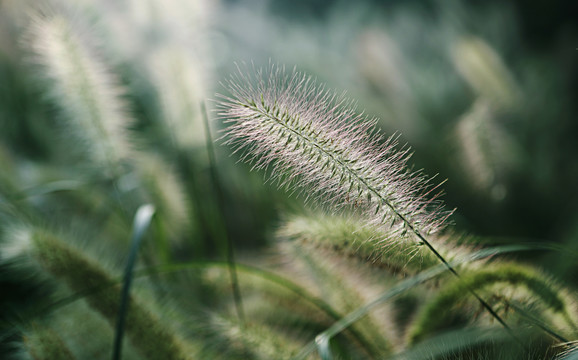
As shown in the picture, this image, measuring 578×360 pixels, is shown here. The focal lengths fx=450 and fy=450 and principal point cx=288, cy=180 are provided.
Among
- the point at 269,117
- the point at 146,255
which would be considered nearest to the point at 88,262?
the point at 146,255

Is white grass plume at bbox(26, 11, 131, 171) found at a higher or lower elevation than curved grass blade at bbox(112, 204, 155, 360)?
higher

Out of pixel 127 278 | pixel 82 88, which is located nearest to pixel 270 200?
pixel 82 88

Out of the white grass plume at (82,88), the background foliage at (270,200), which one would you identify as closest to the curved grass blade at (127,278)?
the background foliage at (270,200)

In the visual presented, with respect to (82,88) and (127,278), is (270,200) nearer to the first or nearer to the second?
(82,88)

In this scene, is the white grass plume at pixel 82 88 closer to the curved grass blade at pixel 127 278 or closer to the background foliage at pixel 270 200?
the background foliage at pixel 270 200

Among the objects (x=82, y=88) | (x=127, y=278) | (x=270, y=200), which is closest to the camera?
(x=127, y=278)

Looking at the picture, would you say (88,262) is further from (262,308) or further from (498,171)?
(498,171)

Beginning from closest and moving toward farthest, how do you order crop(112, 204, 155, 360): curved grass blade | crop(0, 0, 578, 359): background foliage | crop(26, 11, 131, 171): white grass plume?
1. crop(112, 204, 155, 360): curved grass blade
2. crop(0, 0, 578, 359): background foliage
3. crop(26, 11, 131, 171): white grass plume

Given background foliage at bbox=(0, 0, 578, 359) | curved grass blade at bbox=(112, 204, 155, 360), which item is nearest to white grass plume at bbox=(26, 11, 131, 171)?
background foliage at bbox=(0, 0, 578, 359)

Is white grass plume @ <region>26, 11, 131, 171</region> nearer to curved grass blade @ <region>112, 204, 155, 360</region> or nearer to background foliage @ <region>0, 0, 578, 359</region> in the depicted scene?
background foliage @ <region>0, 0, 578, 359</region>
